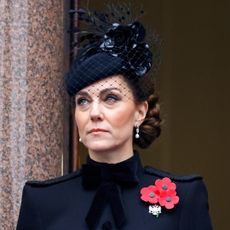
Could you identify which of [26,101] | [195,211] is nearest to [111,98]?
[195,211]

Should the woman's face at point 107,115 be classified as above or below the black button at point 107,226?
above

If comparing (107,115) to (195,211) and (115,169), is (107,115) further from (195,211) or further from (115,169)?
(195,211)

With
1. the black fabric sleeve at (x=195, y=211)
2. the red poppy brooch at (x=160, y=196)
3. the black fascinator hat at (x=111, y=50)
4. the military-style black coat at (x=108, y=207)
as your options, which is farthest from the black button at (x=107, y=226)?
the black fascinator hat at (x=111, y=50)

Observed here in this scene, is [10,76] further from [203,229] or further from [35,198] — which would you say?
[203,229]

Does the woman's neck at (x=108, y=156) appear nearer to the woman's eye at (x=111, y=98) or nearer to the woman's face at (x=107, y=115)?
the woman's face at (x=107, y=115)

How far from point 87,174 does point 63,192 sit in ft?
0.47

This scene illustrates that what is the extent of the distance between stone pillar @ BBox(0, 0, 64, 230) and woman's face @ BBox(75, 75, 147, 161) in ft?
2.37

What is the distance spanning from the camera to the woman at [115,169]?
10.8 ft

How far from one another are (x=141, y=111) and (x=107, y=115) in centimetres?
22

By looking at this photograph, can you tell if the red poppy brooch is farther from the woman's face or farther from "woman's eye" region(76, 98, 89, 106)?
"woman's eye" region(76, 98, 89, 106)

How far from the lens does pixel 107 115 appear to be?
329 cm

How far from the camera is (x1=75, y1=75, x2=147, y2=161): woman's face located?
3.29m

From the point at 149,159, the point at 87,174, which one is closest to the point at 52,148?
the point at 87,174

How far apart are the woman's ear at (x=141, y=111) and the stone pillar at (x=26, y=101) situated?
2.46ft
